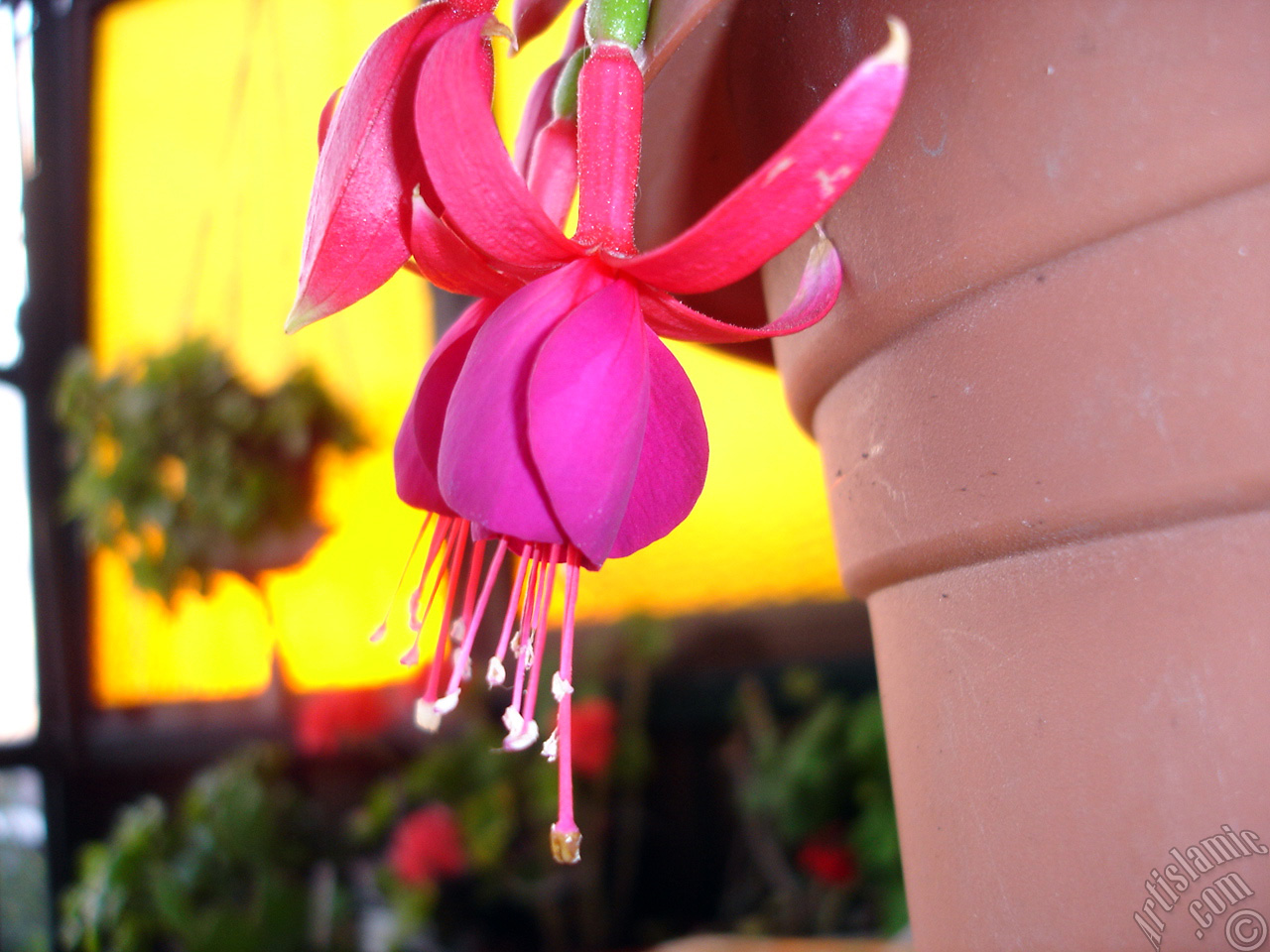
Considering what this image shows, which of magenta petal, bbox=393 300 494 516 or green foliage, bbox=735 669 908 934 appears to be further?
green foliage, bbox=735 669 908 934

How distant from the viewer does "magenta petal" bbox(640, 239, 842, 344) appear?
0.51 ft

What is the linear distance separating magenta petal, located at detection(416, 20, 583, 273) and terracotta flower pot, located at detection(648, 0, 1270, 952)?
0.24ft

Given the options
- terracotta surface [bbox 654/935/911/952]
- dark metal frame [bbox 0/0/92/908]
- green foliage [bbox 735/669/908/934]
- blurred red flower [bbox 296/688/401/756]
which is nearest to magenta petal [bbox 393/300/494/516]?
terracotta surface [bbox 654/935/911/952]

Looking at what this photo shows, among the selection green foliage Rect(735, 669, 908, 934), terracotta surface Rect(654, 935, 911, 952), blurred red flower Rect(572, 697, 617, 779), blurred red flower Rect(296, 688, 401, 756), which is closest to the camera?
terracotta surface Rect(654, 935, 911, 952)

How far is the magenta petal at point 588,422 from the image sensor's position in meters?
0.13

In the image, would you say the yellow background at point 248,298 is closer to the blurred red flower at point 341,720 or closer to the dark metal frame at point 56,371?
the dark metal frame at point 56,371

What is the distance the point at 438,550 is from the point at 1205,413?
14 cm

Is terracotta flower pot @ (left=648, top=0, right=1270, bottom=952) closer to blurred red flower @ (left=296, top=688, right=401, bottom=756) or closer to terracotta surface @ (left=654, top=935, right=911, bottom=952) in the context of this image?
terracotta surface @ (left=654, top=935, right=911, bottom=952)

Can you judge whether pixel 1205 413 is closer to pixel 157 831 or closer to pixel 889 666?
pixel 889 666

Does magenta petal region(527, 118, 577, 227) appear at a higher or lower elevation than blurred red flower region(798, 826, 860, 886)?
higher

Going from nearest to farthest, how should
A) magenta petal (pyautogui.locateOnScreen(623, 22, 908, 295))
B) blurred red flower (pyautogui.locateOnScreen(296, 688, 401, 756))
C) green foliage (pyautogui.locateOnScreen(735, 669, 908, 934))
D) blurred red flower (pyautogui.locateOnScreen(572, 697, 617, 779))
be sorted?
magenta petal (pyautogui.locateOnScreen(623, 22, 908, 295))
green foliage (pyautogui.locateOnScreen(735, 669, 908, 934))
blurred red flower (pyautogui.locateOnScreen(572, 697, 617, 779))
blurred red flower (pyautogui.locateOnScreen(296, 688, 401, 756))

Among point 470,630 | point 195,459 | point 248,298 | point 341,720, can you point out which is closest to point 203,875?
point 341,720

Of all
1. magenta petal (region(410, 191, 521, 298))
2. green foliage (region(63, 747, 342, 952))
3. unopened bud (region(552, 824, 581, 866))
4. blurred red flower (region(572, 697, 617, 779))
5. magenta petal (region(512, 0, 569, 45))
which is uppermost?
magenta petal (region(512, 0, 569, 45))

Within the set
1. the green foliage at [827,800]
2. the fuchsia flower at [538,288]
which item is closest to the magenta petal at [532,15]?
the fuchsia flower at [538,288]
